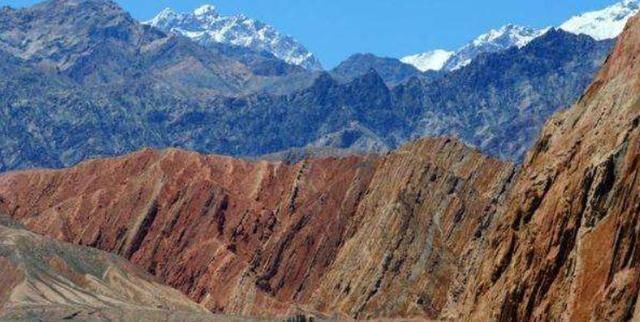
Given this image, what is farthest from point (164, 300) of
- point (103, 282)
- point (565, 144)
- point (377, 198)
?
point (565, 144)

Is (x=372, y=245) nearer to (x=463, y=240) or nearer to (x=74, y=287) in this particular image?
(x=463, y=240)

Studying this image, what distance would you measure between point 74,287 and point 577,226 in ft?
423

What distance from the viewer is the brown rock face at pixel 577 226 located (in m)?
50.6

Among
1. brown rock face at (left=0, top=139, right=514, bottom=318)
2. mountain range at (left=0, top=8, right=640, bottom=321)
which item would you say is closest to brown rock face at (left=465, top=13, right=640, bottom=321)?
mountain range at (left=0, top=8, right=640, bottom=321)

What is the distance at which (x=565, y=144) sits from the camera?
209ft

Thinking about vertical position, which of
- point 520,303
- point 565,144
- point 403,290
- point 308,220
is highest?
point 308,220

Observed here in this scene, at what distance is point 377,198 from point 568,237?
12151cm

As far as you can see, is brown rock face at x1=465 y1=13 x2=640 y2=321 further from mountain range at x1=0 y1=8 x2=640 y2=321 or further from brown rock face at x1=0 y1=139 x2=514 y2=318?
brown rock face at x1=0 y1=139 x2=514 y2=318

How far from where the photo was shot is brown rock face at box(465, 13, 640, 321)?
5059cm

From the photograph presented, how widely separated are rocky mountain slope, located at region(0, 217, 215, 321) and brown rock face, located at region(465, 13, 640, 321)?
9402 centimetres

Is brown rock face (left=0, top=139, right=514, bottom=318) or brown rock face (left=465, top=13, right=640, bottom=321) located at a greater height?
brown rock face (left=0, top=139, right=514, bottom=318)

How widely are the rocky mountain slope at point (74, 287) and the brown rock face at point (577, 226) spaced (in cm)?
9402

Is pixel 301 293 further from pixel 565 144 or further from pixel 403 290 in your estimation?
pixel 565 144

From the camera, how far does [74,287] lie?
17612 centimetres
